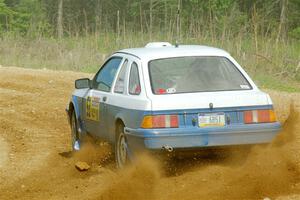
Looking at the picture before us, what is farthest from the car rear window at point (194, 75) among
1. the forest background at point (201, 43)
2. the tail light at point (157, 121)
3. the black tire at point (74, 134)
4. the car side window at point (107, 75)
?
the forest background at point (201, 43)

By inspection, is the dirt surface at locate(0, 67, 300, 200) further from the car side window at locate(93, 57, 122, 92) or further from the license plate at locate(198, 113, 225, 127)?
the car side window at locate(93, 57, 122, 92)

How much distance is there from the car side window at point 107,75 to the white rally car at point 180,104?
0.05 metres

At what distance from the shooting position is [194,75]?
8836 mm

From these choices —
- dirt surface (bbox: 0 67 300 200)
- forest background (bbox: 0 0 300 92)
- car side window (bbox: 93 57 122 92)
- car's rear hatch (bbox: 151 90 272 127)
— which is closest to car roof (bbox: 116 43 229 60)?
car side window (bbox: 93 57 122 92)

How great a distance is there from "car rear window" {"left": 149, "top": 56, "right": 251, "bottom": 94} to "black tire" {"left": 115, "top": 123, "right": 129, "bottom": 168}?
2.22 ft

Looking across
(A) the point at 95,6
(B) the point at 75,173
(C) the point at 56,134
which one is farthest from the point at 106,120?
(A) the point at 95,6

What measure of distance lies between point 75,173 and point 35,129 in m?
3.94

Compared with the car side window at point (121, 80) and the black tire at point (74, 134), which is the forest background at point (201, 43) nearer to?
the black tire at point (74, 134)

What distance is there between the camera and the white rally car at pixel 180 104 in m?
8.20

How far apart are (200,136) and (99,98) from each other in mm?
2048

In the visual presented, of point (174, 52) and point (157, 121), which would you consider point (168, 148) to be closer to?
point (157, 121)

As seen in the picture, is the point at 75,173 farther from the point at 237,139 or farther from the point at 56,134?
the point at 56,134

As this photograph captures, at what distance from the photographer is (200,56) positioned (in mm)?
9125

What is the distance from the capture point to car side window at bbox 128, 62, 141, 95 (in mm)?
8750
